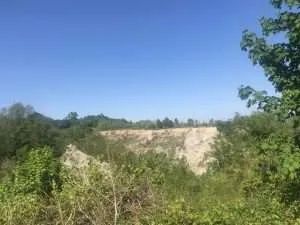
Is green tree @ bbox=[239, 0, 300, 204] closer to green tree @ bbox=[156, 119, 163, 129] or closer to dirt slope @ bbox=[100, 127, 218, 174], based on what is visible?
dirt slope @ bbox=[100, 127, 218, 174]

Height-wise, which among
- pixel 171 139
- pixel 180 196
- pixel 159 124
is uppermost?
Result: pixel 159 124

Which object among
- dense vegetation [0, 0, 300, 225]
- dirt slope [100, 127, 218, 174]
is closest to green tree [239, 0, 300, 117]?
dense vegetation [0, 0, 300, 225]

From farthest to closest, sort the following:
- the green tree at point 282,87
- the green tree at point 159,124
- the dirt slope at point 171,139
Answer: the green tree at point 159,124, the dirt slope at point 171,139, the green tree at point 282,87

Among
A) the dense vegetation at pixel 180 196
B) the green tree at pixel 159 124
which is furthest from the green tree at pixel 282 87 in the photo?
the green tree at pixel 159 124

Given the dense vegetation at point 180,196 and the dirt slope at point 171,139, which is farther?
the dirt slope at point 171,139

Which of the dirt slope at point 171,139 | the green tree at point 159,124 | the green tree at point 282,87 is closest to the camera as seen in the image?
the green tree at point 282,87

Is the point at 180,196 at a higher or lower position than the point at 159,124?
lower

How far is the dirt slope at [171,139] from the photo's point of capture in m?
45.9

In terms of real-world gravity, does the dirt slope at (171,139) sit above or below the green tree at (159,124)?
below

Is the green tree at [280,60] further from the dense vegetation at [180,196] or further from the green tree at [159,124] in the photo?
the green tree at [159,124]

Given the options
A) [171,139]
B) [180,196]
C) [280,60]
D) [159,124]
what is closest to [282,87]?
[280,60]

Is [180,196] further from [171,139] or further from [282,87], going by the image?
[171,139]

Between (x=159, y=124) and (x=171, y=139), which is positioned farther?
(x=159, y=124)

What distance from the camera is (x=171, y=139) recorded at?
167 feet
